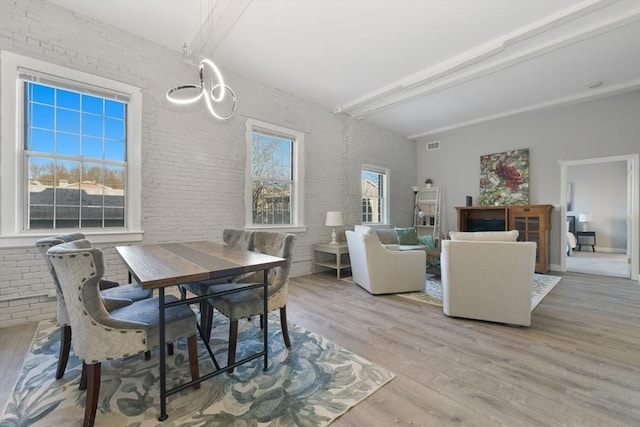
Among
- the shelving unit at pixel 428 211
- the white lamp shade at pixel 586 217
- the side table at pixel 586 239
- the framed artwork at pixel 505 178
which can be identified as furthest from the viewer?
the white lamp shade at pixel 586 217

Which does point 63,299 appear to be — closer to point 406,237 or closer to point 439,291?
point 439,291

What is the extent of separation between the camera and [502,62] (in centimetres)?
372

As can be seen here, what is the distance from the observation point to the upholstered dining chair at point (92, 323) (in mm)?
1319

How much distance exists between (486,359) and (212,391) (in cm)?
198

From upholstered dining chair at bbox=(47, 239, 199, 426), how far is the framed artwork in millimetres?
6588

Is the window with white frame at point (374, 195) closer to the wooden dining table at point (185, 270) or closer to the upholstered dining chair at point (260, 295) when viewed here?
the upholstered dining chair at point (260, 295)

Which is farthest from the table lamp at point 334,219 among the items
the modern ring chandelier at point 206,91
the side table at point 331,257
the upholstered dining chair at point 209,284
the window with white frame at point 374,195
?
the modern ring chandelier at point 206,91

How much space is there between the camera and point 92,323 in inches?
54.4

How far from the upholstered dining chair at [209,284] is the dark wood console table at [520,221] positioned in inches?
201

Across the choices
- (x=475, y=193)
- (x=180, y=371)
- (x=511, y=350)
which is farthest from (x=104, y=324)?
(x=475, y=193)

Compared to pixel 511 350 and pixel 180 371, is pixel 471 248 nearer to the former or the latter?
pixel 511 350

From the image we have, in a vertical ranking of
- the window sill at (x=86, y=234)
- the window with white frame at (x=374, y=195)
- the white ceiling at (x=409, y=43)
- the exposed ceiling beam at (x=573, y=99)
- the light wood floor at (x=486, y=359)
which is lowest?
the light wood floor at (x=486, y=359)

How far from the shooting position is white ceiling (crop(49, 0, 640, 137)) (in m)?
2.83

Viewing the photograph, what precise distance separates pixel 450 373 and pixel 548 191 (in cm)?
533
